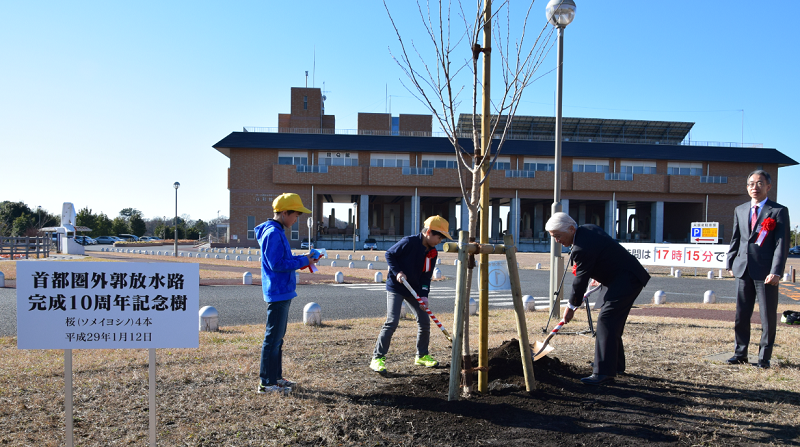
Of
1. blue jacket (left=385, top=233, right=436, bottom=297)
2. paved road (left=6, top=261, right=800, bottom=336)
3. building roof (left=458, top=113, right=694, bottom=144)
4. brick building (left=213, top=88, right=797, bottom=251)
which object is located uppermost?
building roof (left=458, top=113, right=694, bottom=144)

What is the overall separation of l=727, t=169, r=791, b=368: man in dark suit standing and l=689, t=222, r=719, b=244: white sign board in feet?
55.1

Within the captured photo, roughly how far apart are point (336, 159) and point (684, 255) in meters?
37.3

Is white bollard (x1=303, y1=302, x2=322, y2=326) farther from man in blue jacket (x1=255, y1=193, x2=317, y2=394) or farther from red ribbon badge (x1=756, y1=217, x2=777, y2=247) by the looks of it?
red ribbon badge (x1=756, y1=217, x2=777, y2=247)

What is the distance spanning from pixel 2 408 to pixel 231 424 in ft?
5.85

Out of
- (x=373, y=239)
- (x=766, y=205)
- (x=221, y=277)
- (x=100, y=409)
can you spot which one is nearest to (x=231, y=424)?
(x=100, y=409)

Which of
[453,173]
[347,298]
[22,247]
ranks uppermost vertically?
[453,173]

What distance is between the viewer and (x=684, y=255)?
20.0 metres

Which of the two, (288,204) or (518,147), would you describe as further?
(518,147)

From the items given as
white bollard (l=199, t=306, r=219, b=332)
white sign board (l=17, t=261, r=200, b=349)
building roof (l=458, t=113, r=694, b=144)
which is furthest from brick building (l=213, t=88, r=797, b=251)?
white sign board (l=17, t=261, r=200, b=349)

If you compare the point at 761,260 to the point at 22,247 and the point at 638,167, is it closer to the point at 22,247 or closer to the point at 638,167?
the point at 22,247

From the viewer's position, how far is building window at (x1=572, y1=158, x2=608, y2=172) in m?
53.3

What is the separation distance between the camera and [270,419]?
3.66 meters

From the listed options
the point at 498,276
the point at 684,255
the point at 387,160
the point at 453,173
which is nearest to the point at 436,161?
the point at 453,173

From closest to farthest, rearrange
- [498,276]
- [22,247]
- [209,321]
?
[209,321] < [498,276] < [22,247]
